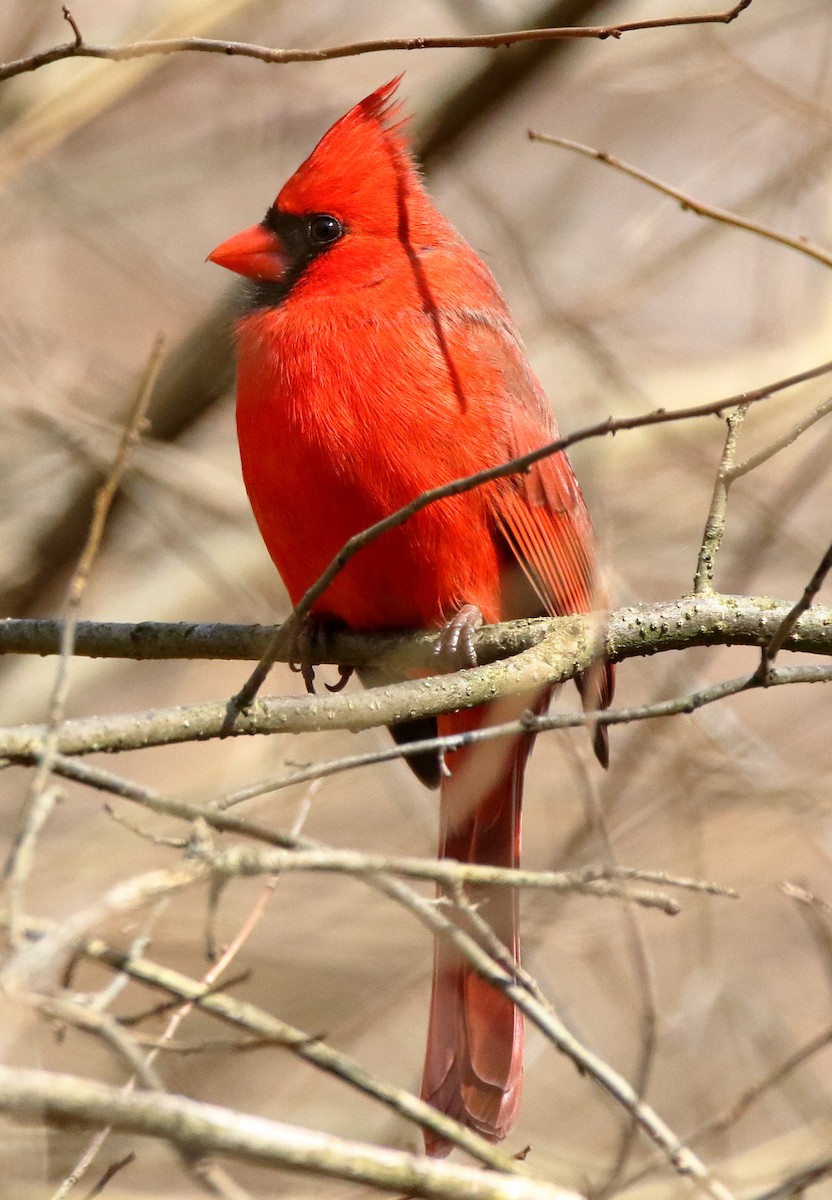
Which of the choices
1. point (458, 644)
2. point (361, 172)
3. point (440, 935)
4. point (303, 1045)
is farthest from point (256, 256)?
point (303, 1045)

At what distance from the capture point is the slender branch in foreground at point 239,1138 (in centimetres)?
135

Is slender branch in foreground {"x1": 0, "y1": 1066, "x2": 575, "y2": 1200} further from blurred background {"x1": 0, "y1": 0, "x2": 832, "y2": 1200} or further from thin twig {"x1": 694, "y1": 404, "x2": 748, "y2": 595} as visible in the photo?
blurred background {"x1": 0, "y1": 0, "x2": 832, "y2": 1200}

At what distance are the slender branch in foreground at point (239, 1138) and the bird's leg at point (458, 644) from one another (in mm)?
1398

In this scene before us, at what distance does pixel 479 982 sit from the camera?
324 centimetres

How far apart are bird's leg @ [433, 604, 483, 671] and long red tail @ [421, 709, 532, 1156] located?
353 mm

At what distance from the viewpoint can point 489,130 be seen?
4.56m

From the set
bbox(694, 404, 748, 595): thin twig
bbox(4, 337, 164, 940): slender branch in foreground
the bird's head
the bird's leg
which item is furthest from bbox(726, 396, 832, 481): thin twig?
the bird's head

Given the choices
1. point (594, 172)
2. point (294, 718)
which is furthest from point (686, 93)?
point (294, 718)

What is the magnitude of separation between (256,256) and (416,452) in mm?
759

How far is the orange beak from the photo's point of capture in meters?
3.41

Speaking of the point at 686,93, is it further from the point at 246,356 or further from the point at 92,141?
the point at 246,356

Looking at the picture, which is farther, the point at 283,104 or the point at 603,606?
the point at 283,104

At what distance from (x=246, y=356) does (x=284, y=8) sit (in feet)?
7.92

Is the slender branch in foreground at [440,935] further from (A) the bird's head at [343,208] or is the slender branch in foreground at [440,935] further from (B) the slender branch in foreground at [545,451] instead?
(A) the bird's head at [343,208]
